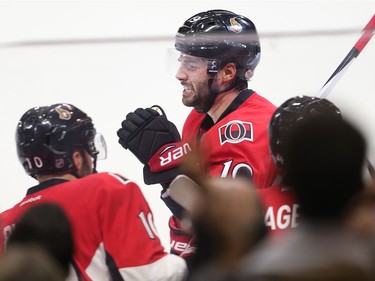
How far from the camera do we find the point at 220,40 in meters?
3.38

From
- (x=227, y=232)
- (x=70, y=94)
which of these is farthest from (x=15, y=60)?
(x=227, y=232)

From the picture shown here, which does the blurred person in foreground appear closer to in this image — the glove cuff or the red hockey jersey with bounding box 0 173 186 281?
the red hockey jersey with bounding box 0 173 186 281

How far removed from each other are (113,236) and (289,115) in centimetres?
53

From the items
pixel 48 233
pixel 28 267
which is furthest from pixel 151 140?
pixel 28 267

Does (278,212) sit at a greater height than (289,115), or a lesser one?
lesser

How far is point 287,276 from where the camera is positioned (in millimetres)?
1521

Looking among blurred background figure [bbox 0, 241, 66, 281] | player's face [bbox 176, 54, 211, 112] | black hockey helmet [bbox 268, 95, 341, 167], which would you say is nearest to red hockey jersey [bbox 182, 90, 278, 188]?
player's face [bbox 176, 54, 211, 112]

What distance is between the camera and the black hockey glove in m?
3.23

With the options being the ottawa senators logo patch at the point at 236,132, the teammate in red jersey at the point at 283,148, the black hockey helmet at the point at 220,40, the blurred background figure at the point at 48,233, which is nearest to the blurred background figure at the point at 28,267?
the blurred background figure at the point at 48,233

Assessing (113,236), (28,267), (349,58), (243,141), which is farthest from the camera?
(349,58)

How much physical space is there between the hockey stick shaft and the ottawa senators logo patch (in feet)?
1.89

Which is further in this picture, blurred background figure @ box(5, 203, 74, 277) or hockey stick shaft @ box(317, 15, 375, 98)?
hockey stick shaft @ box(317, 15, 375, 98)

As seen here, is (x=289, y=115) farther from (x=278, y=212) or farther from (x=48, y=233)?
(x=48, y=233)

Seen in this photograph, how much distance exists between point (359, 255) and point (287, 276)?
0.10 m
